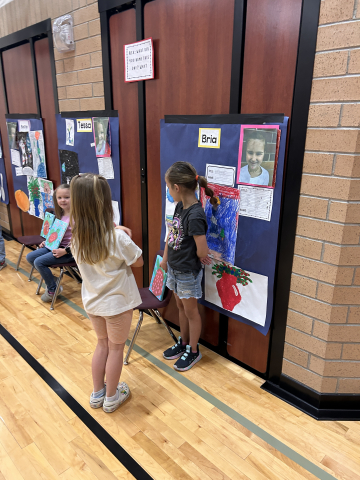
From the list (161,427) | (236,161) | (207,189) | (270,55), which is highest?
(270,55)

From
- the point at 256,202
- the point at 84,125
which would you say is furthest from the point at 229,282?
the point at 84,125

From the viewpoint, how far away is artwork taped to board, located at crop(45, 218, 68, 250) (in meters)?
3.19

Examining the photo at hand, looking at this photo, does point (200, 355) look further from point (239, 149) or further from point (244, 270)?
point (239, 149)

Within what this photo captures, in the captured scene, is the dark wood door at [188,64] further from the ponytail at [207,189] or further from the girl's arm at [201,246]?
the girl's arm at [201,246]

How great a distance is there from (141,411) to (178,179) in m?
1.36

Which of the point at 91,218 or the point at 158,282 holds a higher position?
the point at 91,218

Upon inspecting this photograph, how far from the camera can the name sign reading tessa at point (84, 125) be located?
3.05 metres

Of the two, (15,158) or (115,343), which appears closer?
(115,343)

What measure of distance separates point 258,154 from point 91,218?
970 millimetres

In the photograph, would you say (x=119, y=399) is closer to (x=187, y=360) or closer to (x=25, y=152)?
(x=187, y=360)

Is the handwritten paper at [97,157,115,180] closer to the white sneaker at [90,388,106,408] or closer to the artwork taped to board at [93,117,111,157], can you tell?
the artwork taped to board at [93,117,111,157]

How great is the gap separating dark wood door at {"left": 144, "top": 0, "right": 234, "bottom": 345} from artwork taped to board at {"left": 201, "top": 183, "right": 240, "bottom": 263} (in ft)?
1.56

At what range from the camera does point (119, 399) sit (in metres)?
2.02

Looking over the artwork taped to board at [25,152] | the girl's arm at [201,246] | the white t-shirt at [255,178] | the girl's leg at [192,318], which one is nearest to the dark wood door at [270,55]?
the white t-shirt at [255,178]
